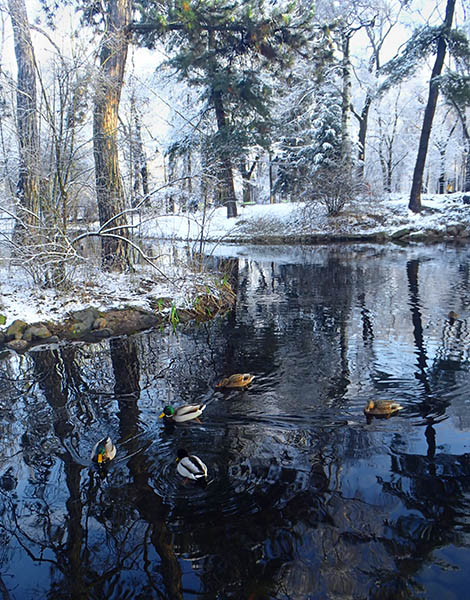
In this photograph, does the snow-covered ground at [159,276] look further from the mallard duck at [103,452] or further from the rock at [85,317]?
the mallard duck at [103,452]

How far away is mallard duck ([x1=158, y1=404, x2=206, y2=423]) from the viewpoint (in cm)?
488

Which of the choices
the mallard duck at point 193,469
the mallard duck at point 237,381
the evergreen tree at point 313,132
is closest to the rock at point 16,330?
the mallard duck at point 237,381

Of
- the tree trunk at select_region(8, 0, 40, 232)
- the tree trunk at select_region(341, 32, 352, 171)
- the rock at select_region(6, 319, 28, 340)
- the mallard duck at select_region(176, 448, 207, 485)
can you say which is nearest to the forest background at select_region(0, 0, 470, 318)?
the tree trunk at select_region(8, 0, 40, 232)

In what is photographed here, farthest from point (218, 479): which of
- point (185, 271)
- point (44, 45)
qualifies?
point (44, 45)

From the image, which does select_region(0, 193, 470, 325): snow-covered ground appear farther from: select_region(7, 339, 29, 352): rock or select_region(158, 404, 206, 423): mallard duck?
select_region(158, 404, 206, 423): mallard duck

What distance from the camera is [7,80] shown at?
28.9ft

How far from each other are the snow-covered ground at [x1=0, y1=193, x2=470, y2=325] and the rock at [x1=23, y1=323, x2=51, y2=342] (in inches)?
7.7

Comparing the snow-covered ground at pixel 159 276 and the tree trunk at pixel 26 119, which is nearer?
the snow-covered ground at pixel 159 276

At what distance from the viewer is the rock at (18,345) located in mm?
7746

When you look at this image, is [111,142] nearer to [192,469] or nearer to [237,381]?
[237,381]

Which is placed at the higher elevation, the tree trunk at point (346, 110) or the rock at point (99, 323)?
the tree trunk at point (346, 110)

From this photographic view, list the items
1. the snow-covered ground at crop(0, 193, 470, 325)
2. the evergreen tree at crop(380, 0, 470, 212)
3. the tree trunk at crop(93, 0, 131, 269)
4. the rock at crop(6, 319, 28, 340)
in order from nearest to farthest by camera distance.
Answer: the rock at crop(6, 319, 28, 340)
the snow-covered ground at crop(0, 193, 470, 325)
the tree trunk at crop(93, 0, 131, 269)
the evergreen tree at crop(380, 0, 470, 212)

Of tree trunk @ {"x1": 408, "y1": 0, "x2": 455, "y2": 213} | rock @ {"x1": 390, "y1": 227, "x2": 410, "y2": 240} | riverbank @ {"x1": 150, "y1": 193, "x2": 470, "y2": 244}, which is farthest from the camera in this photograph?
rock @ {"x1": 390, "y1": 227, "x2": 410, "y2": 240}

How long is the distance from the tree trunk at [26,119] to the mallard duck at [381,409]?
704cm
